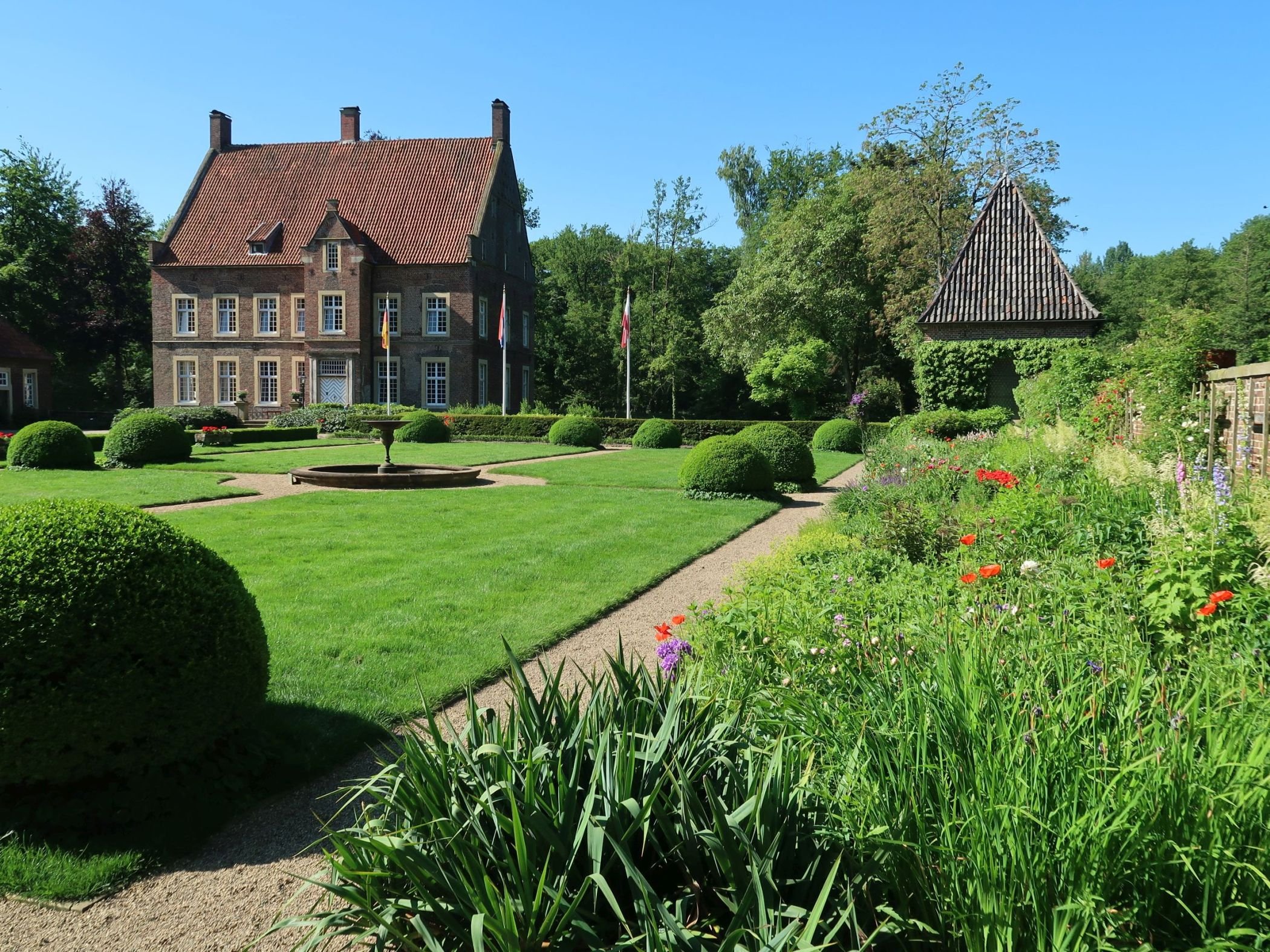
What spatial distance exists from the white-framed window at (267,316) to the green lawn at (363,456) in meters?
16.3

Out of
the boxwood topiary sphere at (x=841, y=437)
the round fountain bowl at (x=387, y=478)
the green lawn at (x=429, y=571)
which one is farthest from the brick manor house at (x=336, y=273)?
the green lawn at (x=429, y=571)

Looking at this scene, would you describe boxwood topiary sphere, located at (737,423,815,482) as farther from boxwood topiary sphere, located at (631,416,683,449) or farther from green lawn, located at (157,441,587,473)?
boxwood topiary sphere, located at (631,416,683,449)

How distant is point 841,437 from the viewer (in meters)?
28.2

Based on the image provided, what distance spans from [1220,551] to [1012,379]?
23.1m

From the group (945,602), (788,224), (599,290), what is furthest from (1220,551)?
(599,290)

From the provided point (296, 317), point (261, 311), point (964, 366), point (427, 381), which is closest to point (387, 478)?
point (964, 366)

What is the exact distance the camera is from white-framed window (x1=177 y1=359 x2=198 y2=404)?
4291 cm

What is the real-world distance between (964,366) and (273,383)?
1241 inches

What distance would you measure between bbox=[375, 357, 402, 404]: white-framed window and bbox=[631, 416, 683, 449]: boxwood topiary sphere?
53.0 feet

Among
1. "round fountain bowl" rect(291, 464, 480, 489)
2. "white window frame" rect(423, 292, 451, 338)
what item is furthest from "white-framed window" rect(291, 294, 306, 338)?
"round fountain bowl" rect(291, 464, 480, 489)

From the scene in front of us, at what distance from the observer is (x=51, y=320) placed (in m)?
45.1

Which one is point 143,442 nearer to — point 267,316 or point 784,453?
point 784,453

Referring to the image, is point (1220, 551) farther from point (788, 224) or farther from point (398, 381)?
point (398, 381)

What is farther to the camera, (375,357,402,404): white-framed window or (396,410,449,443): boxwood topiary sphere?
(375,357,402,404): white-framed window
